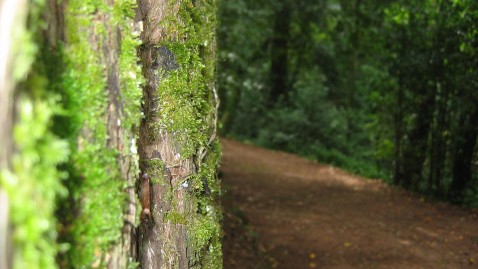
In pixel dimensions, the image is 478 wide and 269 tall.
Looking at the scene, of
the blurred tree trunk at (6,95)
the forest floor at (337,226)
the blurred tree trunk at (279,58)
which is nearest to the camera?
the blurred tree trunk at (6,95)

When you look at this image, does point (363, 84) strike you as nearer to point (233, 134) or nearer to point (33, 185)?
point (233, 134)

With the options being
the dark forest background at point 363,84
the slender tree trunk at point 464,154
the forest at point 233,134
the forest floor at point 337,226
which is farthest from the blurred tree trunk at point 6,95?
the slender tree trunk at point 464,154

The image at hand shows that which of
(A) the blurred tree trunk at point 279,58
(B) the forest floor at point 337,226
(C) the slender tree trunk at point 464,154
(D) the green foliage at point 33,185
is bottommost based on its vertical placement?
(B) the forest floor at point 337,226

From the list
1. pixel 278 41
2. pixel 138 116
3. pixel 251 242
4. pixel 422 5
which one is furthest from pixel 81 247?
pixel 278 41

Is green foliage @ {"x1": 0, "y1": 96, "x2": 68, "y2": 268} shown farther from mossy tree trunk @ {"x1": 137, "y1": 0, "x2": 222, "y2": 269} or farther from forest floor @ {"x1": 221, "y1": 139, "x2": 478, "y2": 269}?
forest floor @ {"x1": 221, "y1": 139, "x2": 478, "y2": 269}

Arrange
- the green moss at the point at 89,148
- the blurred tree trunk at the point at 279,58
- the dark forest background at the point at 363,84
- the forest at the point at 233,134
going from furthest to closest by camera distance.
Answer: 1. the blurred tree trunk at the point at 279,58
2. the dark forest background at the point at 363,84
3. the green moss at the point at 89,148
4. the forest at the point at 233,134

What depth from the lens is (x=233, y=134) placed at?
19.3 metres

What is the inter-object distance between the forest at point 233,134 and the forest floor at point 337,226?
0.15 ft

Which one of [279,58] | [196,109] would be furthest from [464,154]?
[279,58]

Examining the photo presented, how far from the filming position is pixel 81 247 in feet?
4.62

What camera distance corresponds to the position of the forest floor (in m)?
7.06

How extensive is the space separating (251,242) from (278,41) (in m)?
12.9

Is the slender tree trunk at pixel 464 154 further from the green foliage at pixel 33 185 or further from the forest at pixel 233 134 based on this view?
the green foliage at pixel 33 185

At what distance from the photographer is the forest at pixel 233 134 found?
3.84ft
